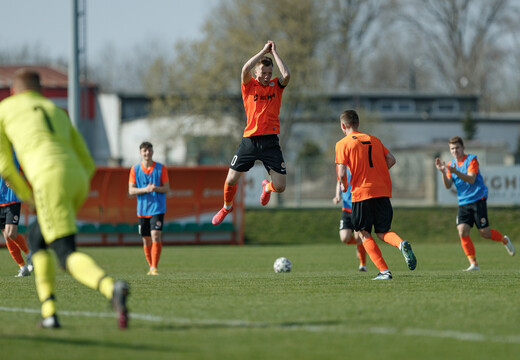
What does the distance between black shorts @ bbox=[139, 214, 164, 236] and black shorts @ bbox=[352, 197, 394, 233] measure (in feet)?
15.4

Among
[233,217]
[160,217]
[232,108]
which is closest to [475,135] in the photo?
[232,108]

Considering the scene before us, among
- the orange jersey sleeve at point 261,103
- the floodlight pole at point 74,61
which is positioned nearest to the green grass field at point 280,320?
the orange jersey sleeve at point 261,103

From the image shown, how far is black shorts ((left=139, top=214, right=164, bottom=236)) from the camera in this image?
13.8 m

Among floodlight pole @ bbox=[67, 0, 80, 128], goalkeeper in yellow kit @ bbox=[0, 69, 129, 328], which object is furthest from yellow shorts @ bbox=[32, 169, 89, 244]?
floodlight pole @ bbox=[67, 0, 80, 128]

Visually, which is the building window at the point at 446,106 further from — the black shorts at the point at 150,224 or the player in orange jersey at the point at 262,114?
the player in orange jersey at the point at 262,114

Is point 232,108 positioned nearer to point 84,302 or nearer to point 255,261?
point 255,261

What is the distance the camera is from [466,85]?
6688cm

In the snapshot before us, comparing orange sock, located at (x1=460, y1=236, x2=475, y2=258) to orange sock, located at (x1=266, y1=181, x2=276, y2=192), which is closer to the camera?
orange sock, located at (x1=266, y1=181, x2=276, y2=192)

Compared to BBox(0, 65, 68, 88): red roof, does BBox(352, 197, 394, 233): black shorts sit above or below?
below

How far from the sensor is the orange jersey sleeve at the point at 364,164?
1009 centimetres

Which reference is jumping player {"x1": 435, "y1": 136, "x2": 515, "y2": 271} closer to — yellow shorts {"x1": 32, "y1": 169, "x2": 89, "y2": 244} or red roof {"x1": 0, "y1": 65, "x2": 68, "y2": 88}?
yellow shorts {"x1": 32, "y1": 169, "x2": 89, "y2": 244}

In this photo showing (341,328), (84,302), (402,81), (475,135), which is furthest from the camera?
(402,81)

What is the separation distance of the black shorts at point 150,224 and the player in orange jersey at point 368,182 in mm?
4612

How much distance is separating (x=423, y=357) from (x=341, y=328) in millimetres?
1121
